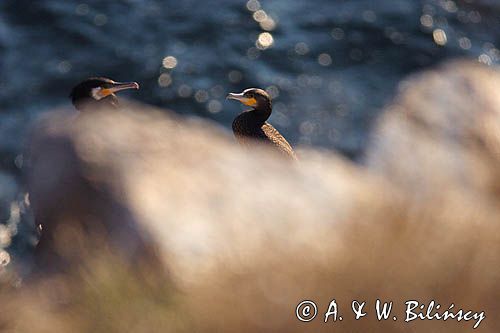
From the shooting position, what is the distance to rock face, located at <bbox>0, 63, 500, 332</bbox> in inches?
177

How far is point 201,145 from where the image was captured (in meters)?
5.90

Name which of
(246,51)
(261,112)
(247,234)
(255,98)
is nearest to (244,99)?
(255,98)

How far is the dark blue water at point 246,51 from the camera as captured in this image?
13477 millimetres

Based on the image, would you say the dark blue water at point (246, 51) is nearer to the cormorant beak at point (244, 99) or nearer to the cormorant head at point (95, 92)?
the cormorant beak at point (244, 99)

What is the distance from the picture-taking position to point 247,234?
4848 millimetres

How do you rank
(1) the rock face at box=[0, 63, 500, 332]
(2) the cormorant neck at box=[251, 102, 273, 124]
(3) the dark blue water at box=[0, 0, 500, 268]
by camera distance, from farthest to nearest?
(3) the dark blue water at box=[0, 0, 500, 268], (2) the cormorant neck at box=[251, 102, 273, 124], (1) the rock face at box=[0, 63, 500, 332]

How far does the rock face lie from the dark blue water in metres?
7.17

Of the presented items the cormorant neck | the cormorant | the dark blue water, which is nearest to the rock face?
the cormorant

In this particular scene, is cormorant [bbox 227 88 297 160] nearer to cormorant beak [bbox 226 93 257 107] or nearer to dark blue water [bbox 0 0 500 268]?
cormorant beak [bbox 226 93 257 107]

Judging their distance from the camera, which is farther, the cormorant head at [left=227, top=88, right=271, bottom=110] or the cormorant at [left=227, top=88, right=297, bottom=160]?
the cormorant head at [left=227, top=88, right=271, bottom=110]

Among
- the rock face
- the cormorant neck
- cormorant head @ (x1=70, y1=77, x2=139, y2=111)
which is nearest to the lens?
the rock face

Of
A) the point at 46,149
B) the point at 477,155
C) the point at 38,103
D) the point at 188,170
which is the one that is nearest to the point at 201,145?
the point at 188,170

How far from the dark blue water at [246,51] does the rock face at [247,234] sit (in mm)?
7167

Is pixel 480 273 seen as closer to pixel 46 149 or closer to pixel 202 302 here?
pixel 202 302
